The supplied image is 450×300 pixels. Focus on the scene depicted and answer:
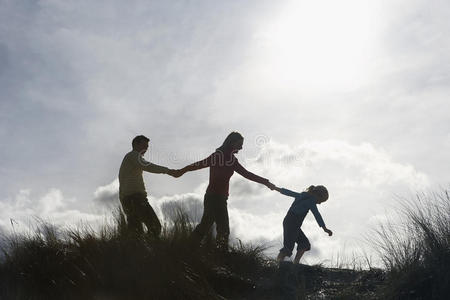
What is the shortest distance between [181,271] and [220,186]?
2.27 meters

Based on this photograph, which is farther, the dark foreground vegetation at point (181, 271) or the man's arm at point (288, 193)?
the man's arm at point (288, 193)

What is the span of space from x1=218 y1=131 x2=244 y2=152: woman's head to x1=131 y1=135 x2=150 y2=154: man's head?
1308 mm

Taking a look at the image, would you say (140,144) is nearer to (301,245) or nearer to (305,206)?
(305,206)

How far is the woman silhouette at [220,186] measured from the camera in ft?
29.5

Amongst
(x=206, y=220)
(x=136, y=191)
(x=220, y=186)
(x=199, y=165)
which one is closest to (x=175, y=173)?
(x=199, y=165)

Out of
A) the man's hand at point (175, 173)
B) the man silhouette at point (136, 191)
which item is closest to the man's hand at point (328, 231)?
the man's hand at point (175, 173)

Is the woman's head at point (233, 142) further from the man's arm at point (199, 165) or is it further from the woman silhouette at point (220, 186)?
the man's arm at point (199, 165)

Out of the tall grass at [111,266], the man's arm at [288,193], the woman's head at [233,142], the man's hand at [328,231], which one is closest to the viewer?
the tall grass at [111,266]

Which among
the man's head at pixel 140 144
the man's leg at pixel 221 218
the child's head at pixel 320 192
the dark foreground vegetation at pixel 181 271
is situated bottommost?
the dark foreground vegetation at pixel 181 271

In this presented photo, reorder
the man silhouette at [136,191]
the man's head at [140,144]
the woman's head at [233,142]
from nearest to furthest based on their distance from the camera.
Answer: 1. the man silhouette at [136,191]
2. the man's head at [140,144]
3. the woman's head at [233,142]

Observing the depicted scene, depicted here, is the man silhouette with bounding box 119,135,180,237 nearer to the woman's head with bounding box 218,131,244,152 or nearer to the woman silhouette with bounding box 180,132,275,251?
the woman silhouette with bounding box 180,132,275,251

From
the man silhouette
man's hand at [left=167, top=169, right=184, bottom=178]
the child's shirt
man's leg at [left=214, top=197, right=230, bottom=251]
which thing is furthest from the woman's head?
the child's shirt

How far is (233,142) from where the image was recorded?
30.2ft

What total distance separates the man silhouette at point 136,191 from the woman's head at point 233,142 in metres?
1.28
